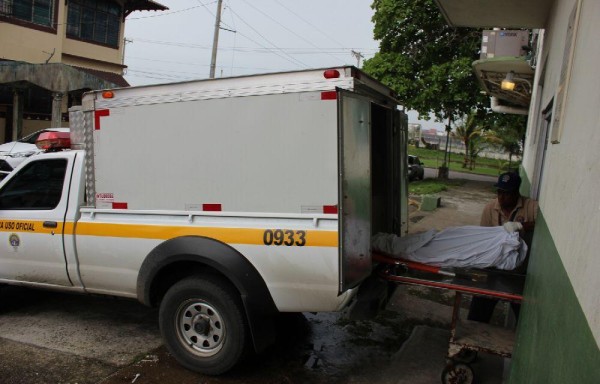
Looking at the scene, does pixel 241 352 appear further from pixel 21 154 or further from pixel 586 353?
pixel 21 154

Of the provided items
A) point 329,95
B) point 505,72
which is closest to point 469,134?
point 505,72

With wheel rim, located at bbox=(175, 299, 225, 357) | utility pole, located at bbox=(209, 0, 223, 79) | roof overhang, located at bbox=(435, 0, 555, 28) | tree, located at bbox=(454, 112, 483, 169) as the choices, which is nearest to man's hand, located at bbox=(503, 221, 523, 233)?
wheel rim, located at bbox=(175, 299, 225, 357)

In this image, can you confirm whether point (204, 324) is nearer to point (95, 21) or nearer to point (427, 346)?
point (427, 346)

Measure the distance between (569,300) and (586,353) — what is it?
0.36m

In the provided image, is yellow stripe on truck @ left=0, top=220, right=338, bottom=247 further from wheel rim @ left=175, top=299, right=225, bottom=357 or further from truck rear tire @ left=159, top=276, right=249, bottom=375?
wheel rim @ left=175, top=299, right=225, bottom=357

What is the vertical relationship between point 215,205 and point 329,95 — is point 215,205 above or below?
below

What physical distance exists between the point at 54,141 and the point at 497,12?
18.6ft

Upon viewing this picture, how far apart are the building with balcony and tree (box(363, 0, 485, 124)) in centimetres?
1155

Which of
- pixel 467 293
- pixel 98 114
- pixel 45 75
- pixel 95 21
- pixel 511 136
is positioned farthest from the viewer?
pixel 511 136

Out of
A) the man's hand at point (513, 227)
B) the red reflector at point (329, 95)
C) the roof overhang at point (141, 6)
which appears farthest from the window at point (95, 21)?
the man's hand at point (513, 227)

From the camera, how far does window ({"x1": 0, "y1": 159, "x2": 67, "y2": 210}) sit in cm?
453

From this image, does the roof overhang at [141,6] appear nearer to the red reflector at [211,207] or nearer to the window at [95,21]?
the window at [95,21]

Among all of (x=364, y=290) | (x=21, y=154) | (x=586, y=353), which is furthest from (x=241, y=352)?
(x=21, y=154)

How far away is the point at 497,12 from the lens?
6.55 m
